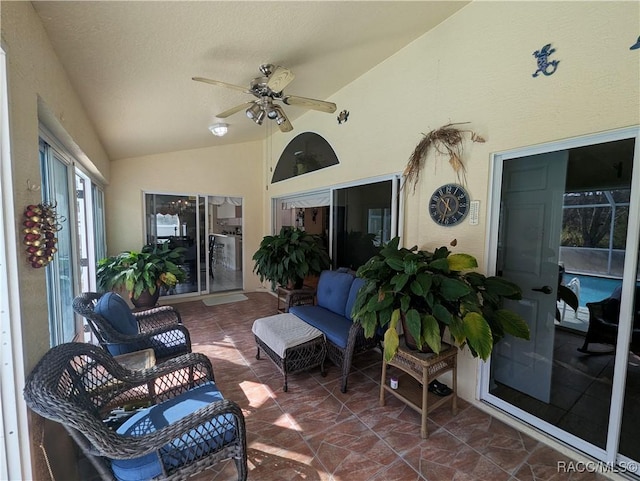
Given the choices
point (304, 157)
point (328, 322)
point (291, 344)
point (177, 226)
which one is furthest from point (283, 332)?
point (177, 226)

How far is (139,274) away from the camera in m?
4.00

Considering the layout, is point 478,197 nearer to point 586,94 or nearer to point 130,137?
point 586,94

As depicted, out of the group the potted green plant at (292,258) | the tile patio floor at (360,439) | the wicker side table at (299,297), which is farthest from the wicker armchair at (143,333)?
the potted green plant at (292,258)

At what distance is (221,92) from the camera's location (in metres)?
2.83

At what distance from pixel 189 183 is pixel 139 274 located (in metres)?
1.95

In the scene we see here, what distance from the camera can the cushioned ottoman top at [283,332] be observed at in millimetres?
2453

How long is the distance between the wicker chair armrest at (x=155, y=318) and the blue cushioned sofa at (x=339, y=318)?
4.21 ft

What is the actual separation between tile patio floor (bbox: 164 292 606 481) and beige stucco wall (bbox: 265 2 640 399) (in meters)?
0.48

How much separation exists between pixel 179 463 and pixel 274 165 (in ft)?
15.9

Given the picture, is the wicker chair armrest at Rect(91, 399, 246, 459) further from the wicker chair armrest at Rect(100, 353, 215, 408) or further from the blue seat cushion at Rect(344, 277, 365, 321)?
the blue seat cushion at Rect(344, 277, 365, 321)

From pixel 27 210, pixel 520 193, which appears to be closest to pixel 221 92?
pixel 27 210

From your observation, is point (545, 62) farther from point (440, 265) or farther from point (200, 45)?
point (200, 45)

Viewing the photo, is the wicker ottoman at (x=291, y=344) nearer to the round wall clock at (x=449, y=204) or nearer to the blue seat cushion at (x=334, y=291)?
the blue seat cushion at (x=334, y=291)

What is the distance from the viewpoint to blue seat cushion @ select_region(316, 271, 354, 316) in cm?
308
